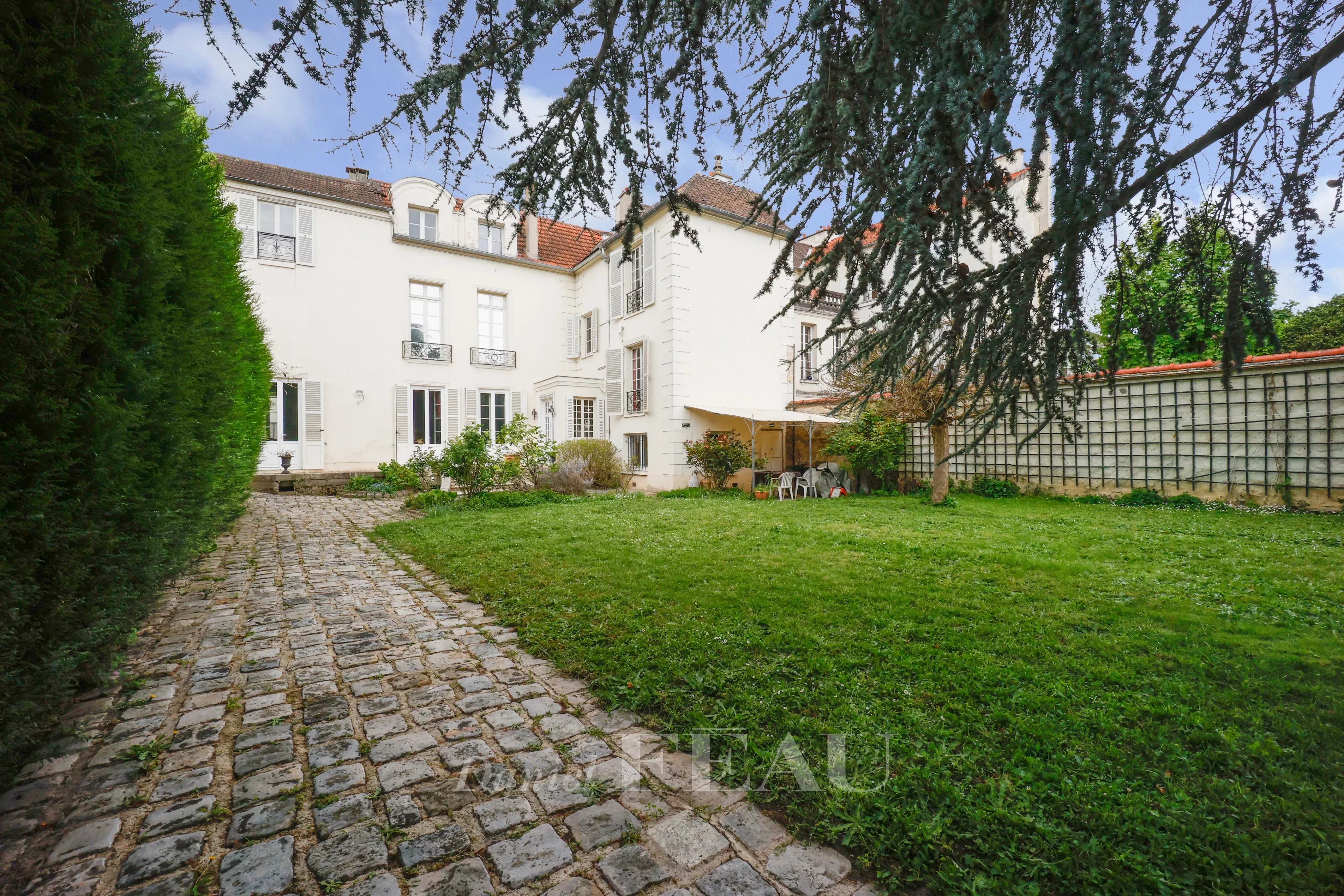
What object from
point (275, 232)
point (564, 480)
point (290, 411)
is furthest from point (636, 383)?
point (275, 232)

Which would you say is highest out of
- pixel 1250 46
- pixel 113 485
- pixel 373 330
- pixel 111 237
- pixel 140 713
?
pixel 373 330

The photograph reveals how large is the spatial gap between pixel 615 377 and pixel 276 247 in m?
8.83

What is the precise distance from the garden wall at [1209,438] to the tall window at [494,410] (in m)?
12.3

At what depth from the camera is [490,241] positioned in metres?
15.6

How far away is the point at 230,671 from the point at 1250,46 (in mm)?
5627

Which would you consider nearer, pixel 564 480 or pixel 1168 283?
pixel 1168 283

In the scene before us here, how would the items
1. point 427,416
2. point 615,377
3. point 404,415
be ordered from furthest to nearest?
point 427,416 → point 404,415 → point 615,377

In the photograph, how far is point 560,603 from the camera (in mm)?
3699

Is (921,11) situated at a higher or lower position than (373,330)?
lower

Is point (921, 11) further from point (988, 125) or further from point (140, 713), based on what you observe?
point (140, 713)

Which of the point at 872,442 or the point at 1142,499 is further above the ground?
the point at 872,442

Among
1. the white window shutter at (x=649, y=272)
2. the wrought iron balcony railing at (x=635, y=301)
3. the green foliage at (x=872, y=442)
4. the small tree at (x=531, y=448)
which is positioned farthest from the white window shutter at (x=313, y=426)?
the green foliage at (x=872, y=442)

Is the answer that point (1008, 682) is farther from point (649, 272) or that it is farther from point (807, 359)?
point (807, 359)

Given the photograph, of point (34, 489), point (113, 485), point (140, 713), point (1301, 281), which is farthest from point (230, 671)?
point (1301, 281)
